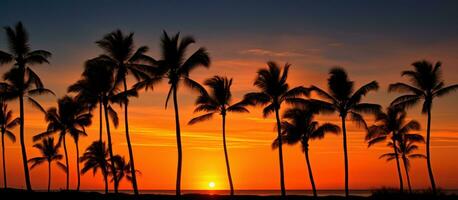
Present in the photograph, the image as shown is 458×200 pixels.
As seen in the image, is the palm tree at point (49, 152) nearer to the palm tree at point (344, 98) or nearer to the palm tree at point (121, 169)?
the palm tree at point (121, 169)

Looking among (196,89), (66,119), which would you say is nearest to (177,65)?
(196,89)

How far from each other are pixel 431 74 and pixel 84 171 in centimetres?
4606

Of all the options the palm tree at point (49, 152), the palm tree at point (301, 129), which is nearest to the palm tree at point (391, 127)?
the palm tree at point (301, 129)

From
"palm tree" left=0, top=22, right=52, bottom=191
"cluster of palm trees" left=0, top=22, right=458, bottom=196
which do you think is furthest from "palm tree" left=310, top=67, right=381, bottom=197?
"palm tree" left=0, top=22, right=52, bottom=191

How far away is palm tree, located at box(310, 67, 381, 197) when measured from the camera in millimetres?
43062

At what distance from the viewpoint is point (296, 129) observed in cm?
5047

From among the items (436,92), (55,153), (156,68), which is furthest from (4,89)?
(436,92)

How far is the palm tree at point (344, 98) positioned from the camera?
43.1 meters

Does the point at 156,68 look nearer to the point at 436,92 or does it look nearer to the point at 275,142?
the point at 275,142

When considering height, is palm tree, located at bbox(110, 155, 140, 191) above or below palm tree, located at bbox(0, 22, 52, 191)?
below

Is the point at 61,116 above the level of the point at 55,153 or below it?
above

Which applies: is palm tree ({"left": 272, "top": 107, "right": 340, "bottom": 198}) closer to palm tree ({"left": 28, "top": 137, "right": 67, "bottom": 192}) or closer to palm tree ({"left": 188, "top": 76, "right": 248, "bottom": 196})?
palm tree ({"left": 188, "top": 76, "right": 248, "bottom": 196})

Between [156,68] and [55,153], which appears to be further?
[55,153]

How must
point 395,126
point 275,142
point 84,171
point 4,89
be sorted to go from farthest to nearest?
point 84,171 < point 395,126 < point 275,142 < point 4,89
